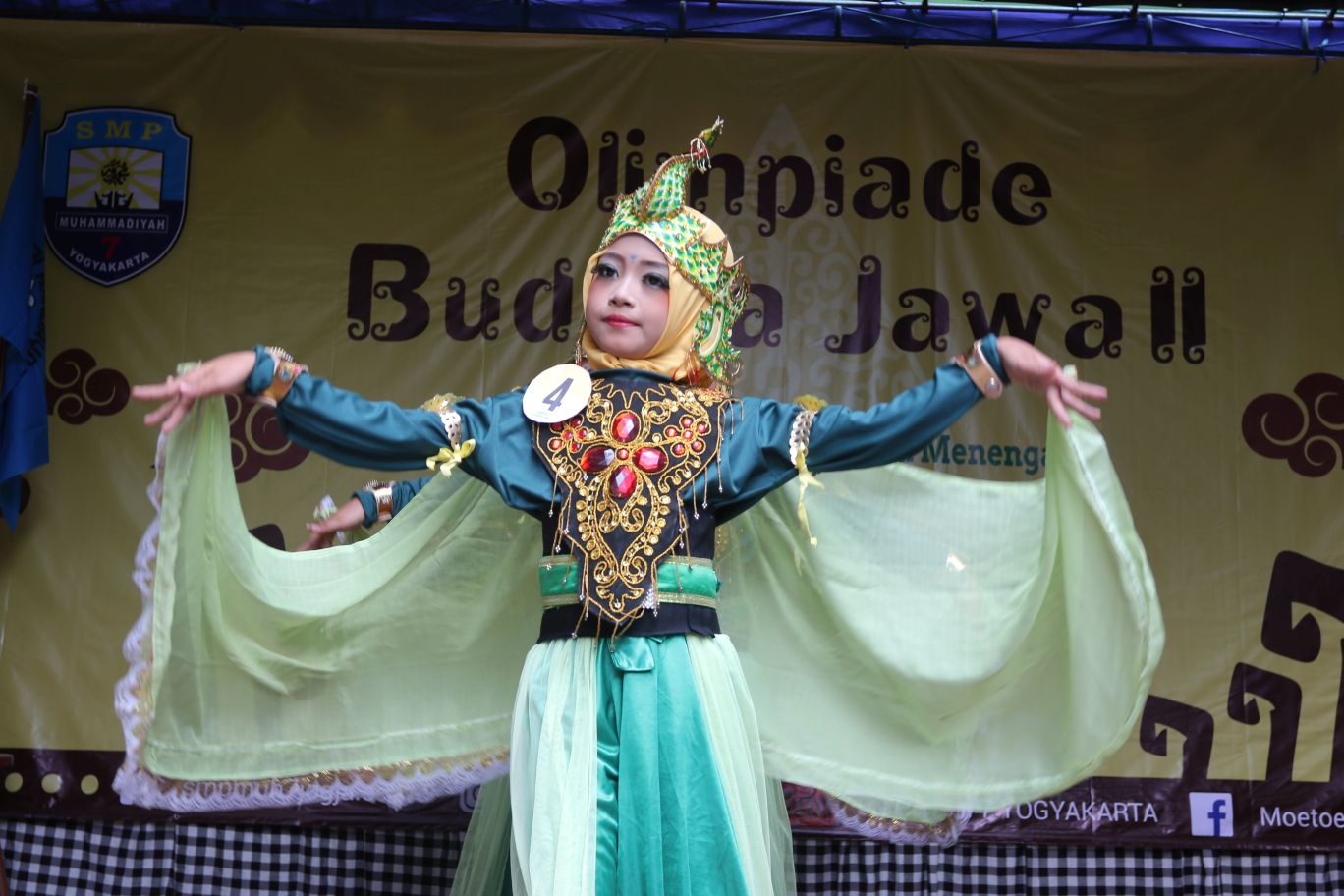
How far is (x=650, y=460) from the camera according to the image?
11.8 ft

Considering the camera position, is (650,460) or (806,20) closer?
(650,460)

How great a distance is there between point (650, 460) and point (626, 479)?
71mm

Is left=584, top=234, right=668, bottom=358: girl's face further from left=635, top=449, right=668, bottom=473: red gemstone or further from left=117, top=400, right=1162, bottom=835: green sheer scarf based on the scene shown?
left=117, top=400, right=1162, bottom=835: green sheer scarf

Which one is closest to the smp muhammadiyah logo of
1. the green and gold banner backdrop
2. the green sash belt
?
the green and gold banner backdrop

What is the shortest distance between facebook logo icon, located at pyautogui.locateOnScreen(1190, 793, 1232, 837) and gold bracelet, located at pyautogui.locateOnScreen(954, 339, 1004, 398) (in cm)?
205

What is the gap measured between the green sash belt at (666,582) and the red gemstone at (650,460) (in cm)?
21

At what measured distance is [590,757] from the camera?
11.2ft

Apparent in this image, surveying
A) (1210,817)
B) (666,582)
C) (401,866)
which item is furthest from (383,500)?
(1210,817)

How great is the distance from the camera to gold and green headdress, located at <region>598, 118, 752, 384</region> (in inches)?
152

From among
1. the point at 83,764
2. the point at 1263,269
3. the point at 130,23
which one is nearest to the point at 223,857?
the point at 83,764

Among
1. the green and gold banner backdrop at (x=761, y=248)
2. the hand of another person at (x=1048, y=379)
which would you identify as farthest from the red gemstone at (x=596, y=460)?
the green and gold banner backdrop at (x=761, y=248)

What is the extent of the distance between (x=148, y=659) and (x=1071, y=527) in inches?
80.8

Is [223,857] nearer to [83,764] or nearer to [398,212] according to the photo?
[83,764]

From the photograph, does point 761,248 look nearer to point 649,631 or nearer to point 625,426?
point 625,426
